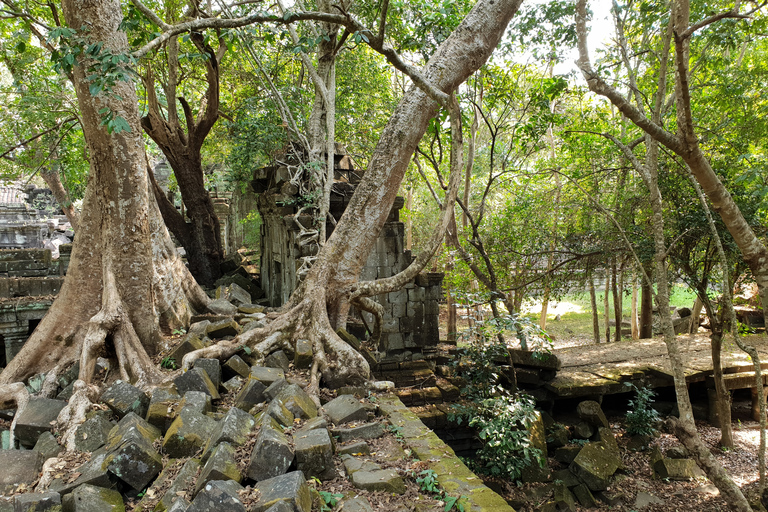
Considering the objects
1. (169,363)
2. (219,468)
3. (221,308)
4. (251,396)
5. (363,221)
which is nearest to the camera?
(219,468)

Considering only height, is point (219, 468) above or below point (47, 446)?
above

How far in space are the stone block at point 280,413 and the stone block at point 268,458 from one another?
447 millimetres

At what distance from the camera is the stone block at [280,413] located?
2.97m

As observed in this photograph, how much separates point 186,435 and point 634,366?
25.3 feet

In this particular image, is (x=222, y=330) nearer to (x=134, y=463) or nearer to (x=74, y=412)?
(x=74, y=412)

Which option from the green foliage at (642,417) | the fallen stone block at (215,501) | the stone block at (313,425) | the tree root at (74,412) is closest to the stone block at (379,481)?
the stone block at (313,425)

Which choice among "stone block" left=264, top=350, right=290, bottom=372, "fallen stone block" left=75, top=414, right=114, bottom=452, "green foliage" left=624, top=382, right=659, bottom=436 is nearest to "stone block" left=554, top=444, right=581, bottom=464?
"green foliage" left=624, top=382, right=659, bottom=436

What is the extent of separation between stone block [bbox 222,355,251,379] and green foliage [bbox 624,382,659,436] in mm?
5826

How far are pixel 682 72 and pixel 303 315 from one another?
12.3 feet

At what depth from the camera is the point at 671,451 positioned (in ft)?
21.2

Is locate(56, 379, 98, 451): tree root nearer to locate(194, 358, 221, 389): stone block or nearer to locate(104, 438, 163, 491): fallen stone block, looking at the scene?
locate(104, 438, 163, 491): fallen stone block

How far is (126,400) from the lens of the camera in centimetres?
329

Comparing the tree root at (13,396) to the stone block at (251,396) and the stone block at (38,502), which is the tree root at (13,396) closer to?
the stone block at (38,502)

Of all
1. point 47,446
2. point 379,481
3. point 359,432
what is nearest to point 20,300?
point 47,446
